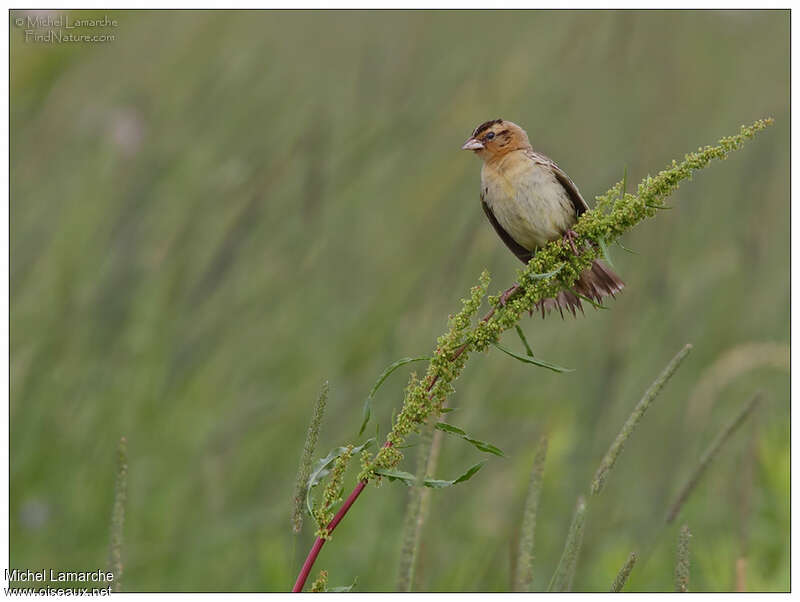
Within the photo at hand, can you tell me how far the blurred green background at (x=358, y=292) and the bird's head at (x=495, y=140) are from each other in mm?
104

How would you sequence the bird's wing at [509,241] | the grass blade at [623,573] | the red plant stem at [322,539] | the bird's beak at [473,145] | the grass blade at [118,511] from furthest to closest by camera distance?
the bird's beak at [473,145], the bird's wing at [509,241], the grass blade at [118,511], the grass blade at [623,573], the red plant stem at [322,539]

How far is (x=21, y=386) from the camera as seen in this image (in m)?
2.83

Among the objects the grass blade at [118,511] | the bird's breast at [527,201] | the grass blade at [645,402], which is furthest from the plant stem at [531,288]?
the bird's breast at [527,201]

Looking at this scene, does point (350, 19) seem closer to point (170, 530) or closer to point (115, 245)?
point (115, 245)

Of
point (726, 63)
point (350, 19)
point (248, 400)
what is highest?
point (350, 19)

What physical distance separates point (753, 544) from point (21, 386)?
243cm

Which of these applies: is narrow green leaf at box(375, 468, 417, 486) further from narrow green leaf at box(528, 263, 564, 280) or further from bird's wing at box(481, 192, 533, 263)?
bird's wing at box(481, 192, 533, 263)

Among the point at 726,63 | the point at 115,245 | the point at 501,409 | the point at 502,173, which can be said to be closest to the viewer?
the point at 502,173

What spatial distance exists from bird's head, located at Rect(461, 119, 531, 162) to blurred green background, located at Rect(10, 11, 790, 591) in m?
0.10

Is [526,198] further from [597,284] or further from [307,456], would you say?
[307,456]

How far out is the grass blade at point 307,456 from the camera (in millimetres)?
1310

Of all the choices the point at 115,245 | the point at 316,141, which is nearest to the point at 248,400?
the point at 115,245

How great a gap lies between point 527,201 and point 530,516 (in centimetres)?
117

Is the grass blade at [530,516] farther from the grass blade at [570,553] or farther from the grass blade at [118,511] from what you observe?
the grass blade at [118,511]
